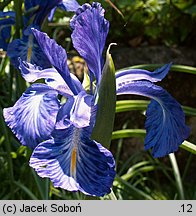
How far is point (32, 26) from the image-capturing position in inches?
56.4

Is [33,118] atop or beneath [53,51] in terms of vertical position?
beneath

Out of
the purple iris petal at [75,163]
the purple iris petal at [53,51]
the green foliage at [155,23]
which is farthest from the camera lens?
the green foliage at [155,23]

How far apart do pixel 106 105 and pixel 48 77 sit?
0.15m

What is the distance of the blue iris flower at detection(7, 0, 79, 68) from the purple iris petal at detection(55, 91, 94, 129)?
1.16 ft

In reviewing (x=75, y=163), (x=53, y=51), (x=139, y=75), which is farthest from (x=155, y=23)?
(x=75, y=163)

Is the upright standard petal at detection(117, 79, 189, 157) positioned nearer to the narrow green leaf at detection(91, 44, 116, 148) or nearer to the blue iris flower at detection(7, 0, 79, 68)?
the narrow green leaf at detection(91, 44, 116, 148)

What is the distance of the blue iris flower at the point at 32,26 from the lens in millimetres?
1425

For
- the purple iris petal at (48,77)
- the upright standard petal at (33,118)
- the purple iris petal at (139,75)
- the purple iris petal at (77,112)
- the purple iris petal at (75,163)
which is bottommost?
the purple iris petal at (75,163)

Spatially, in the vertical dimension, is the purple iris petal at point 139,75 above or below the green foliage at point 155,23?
above

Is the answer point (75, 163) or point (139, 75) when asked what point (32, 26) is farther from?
point (75, 163)

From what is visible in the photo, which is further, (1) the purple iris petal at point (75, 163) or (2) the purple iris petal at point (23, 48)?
(2) the purple iris petal at point (23, 48)

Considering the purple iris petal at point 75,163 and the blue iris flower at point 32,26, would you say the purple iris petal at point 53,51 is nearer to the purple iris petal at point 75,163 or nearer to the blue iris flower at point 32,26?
the purple iris petal at point 75,163

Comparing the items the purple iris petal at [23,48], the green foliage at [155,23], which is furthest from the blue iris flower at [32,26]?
the green foliage at [155,23]
